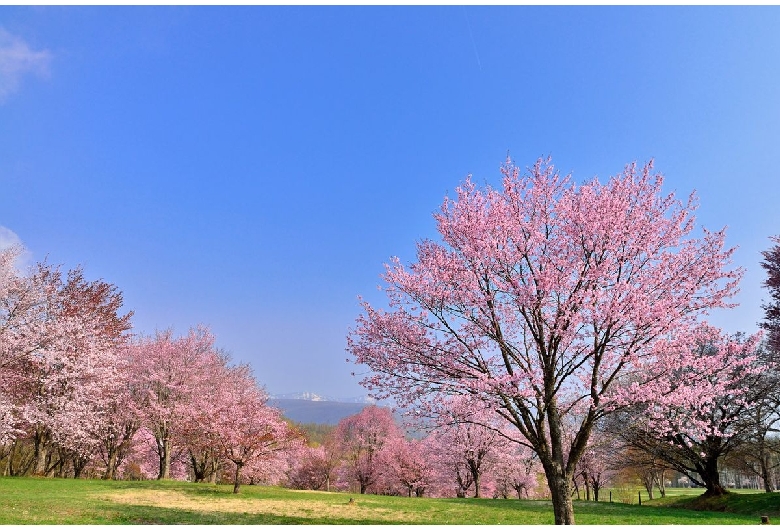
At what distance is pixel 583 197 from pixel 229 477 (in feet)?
161

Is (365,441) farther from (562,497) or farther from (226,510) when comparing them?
(562,497)

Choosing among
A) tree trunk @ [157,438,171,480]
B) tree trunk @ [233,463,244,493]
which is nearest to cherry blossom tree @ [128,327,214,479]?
tree trunk @ [157,438,171,480]

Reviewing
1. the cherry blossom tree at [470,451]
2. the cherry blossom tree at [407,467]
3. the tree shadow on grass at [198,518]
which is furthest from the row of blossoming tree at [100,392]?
the cherry blossom tree at [407,467]

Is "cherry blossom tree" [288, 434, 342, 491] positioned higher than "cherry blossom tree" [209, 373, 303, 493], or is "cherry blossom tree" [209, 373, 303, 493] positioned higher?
"cherry blossom tree" [209, 373, 303, 493]

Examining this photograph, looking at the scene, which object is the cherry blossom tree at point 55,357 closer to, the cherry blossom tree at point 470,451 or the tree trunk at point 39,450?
the tree trunk at point 39,450

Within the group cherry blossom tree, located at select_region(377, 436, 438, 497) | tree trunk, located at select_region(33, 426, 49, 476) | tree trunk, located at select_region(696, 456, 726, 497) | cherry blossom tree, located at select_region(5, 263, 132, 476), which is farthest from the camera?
cherry blossom tree, located at select_region(377, 436, 438, 497)

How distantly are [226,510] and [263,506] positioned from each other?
2653 mm

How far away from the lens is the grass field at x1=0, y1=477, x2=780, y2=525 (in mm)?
17016

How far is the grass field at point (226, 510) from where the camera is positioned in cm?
1702

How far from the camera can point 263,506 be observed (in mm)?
22750

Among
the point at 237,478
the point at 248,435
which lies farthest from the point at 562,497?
the point at 237,478

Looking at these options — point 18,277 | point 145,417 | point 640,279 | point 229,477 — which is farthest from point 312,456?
point 640,279

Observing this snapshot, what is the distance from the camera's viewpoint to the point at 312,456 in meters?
65.5

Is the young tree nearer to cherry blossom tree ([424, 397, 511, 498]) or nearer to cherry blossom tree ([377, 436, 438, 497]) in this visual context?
cherry blossom tree ([424, 397, 511, 498])
